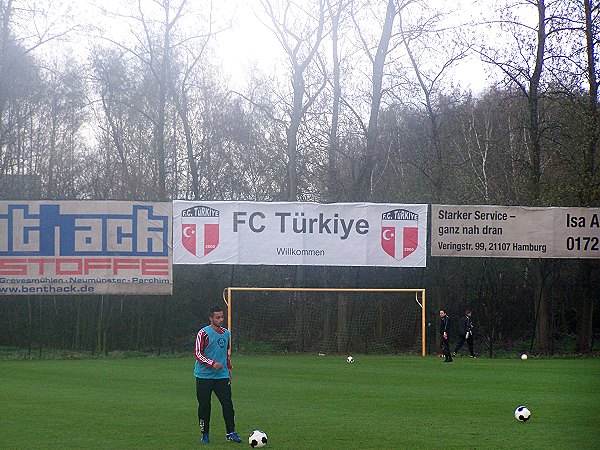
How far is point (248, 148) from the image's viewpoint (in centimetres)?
4247

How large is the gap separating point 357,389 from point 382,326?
44.7 ft

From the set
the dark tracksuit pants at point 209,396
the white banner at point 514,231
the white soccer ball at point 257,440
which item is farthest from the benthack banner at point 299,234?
the white soccer ball at point 257,440

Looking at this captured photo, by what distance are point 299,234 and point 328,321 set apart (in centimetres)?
440

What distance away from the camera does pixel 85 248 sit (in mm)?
29344

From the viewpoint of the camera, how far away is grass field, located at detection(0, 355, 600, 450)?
1252 cm

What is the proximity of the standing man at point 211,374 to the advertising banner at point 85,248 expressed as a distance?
17457mm

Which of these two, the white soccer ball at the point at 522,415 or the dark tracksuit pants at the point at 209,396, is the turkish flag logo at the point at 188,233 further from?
the dark tracksuit pants at the point at 209,396

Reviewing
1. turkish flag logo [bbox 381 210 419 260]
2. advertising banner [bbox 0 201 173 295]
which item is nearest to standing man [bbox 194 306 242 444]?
advertising banner [bbox 0 201 173 295]

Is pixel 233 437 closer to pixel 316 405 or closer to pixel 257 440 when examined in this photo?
pixel 257 440

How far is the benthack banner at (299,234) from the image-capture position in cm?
2986

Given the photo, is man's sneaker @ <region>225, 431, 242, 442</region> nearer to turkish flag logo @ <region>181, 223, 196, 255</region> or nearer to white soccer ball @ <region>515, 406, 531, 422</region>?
white soccer ball @ <region>515, 406, 531, 422</region>

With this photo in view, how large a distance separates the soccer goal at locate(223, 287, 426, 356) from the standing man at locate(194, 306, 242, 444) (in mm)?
19514

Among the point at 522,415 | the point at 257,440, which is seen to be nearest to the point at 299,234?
the point at 522,415

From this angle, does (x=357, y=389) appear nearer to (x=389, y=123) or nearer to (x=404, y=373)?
(x=404, y=373)
